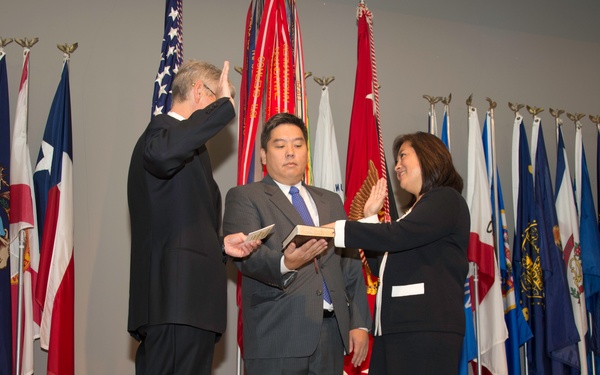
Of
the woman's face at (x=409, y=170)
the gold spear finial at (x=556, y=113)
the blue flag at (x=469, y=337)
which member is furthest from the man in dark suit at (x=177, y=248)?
the gold spear finial at (x=556, y=113)

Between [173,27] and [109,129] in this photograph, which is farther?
[109,129]

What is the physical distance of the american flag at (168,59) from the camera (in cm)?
362

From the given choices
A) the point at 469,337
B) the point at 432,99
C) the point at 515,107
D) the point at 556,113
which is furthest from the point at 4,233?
the point at 556,113

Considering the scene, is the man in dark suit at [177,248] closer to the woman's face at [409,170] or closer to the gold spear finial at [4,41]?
the woman's face at [409,170]

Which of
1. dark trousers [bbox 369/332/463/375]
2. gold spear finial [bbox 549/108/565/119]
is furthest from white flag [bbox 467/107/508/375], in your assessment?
dark trousers [bbox 369/332/463/375]

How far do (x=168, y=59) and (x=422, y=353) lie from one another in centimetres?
212

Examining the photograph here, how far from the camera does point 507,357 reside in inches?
172

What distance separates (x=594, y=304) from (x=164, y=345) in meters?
3.42

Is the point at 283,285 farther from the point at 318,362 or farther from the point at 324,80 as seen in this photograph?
the point at 324,80

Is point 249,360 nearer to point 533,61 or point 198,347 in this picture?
point 198,347

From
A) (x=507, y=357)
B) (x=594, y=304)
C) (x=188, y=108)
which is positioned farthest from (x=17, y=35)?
(x=594, y=304)

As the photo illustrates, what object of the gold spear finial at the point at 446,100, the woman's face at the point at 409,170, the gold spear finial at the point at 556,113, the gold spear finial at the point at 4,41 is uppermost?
the gold spear finial at the point at 4,41

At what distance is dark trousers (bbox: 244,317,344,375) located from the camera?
2588mm

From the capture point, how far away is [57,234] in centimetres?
364
